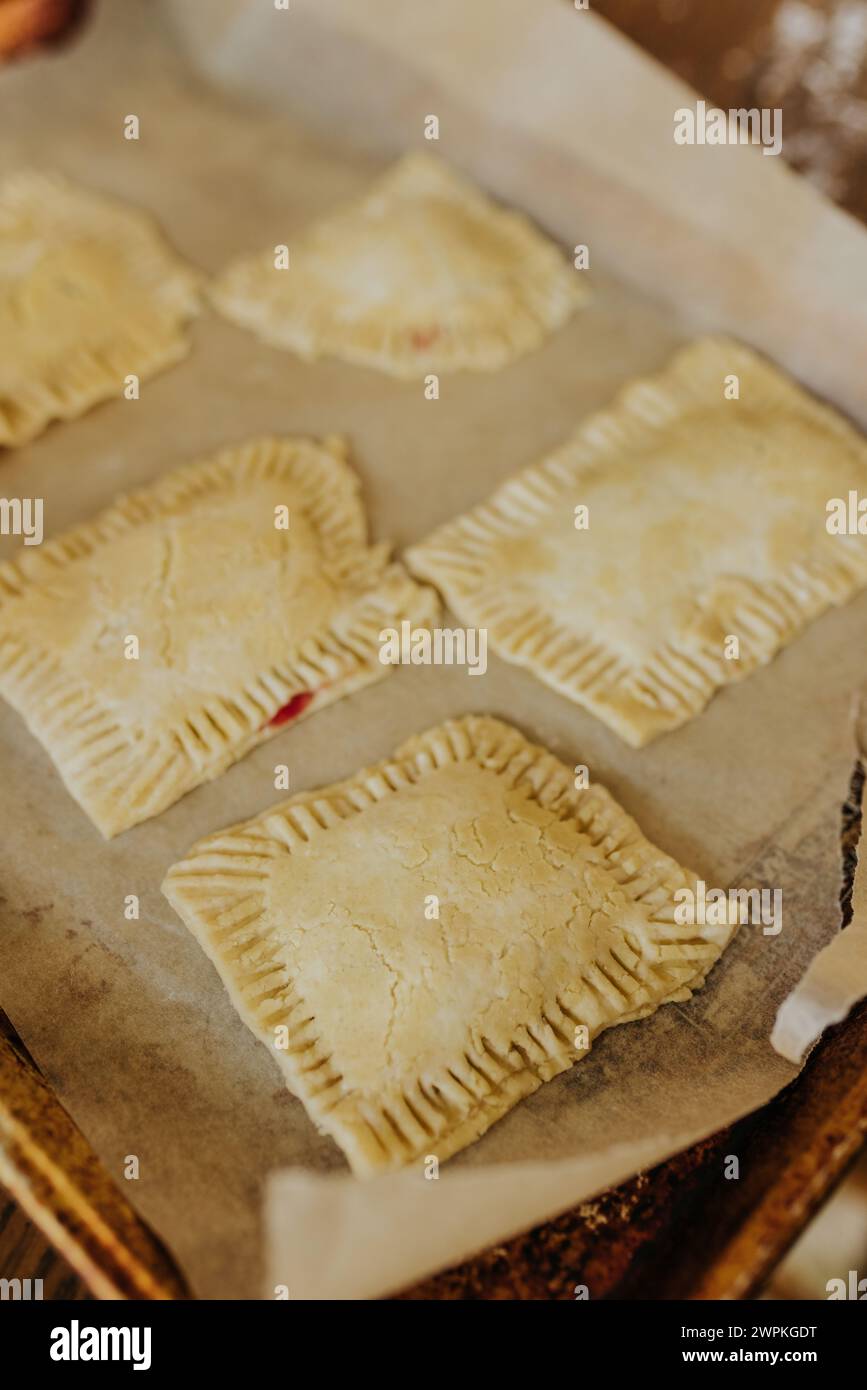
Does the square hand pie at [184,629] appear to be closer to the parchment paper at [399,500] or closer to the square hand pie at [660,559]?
the parchment paper at [399,500]

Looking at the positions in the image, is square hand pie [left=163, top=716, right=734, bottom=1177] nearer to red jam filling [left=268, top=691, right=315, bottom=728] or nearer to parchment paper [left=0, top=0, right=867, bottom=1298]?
parchment paper [left=0, top=0, right=867, bottom=1298]

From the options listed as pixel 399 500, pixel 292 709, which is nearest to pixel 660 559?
pixel 399 500

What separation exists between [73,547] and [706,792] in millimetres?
1569

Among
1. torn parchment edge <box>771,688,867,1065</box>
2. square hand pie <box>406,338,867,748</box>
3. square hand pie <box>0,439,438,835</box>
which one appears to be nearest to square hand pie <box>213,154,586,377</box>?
square hand pie <box>406,338,867,748</box>

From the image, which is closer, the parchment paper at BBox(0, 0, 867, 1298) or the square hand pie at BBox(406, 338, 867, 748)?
the parchment paper at BBox(0, 0, 867, 1298)

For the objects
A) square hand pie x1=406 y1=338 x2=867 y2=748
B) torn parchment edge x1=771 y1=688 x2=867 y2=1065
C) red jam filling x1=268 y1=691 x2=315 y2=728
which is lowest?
torn parchment edge x1=771 y1=688 x2=867 y2=1065

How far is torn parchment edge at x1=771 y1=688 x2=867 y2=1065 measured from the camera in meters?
1.87

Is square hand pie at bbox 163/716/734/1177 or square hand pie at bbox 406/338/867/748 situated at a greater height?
square hand pie at bbox 406/338/867/748

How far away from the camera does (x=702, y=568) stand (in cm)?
256

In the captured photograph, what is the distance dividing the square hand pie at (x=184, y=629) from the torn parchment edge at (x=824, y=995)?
1099 mm

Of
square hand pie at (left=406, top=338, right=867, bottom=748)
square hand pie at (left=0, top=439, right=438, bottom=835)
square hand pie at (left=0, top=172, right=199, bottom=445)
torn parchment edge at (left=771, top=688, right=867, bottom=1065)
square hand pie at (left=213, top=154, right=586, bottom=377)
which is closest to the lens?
torn parchment edge at (left=771, top=688, right=867, bottom=1065)

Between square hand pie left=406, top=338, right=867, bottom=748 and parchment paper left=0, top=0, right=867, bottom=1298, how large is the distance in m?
0.08
